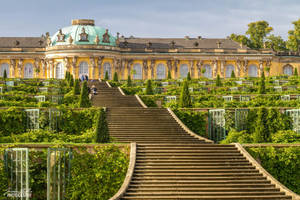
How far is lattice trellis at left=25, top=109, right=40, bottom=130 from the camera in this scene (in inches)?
1201

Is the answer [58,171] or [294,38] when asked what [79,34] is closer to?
[294,38]

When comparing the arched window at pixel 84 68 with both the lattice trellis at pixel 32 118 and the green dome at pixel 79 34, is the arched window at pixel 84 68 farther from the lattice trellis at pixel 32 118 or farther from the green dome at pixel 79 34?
the lattice trellis at pixel 32 118

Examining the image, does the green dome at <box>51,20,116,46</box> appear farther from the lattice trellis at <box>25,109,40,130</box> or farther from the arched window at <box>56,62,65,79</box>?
the lattice trellis at <box>25,109,40,130</box>

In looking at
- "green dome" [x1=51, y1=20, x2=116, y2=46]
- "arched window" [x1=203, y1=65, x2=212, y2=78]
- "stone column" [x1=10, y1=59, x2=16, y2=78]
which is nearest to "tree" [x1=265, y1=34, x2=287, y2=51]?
"arched window" [x1=203, y1=65, x2=212, y2=78]

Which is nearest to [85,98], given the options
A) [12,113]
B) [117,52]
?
[12,113]

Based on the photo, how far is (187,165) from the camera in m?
23.1

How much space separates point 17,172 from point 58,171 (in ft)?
5.37

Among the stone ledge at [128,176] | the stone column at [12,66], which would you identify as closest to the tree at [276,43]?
the stone column at [12,66]

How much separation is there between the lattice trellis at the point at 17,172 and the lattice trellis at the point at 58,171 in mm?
896

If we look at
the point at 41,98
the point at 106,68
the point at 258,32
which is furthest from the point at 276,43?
the point at 41,98

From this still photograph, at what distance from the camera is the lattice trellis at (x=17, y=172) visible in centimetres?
2228

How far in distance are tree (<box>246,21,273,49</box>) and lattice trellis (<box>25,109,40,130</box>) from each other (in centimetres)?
6161

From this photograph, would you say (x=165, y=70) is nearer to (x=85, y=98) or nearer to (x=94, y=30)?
(x=94, y=30)

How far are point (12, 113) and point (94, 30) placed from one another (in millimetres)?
46558
